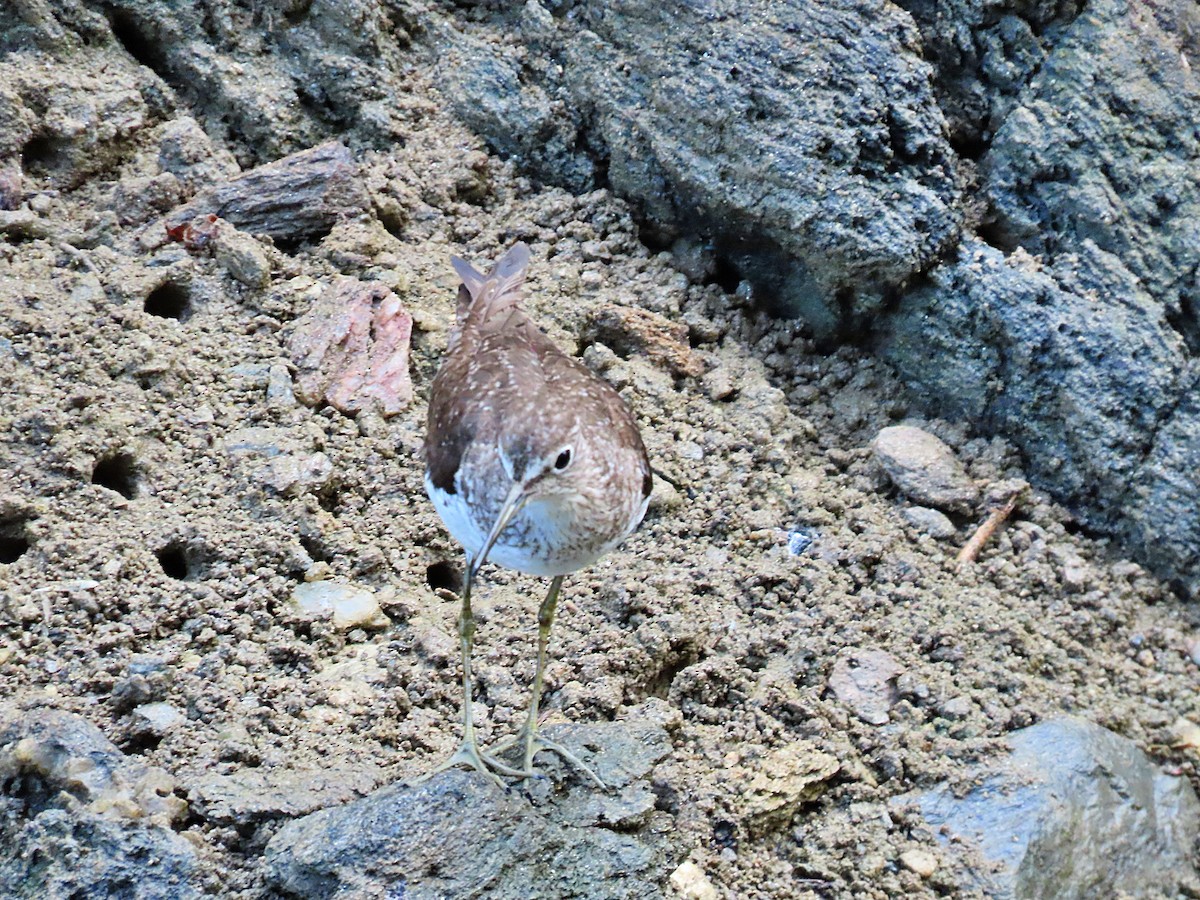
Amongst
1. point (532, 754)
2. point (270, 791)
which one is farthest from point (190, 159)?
point (532, 754)

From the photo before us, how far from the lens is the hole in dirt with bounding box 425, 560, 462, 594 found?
5176 millimetres

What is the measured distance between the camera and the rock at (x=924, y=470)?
5.77 meters

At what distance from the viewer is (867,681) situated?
197 inches

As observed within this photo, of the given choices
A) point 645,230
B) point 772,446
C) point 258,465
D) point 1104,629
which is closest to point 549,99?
point 645,230

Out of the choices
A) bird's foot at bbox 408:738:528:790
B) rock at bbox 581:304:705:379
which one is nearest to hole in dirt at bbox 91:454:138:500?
bird's foot at bbox 408:738:528:790

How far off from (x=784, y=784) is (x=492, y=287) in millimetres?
2311

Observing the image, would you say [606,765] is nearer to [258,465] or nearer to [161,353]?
[258,465]

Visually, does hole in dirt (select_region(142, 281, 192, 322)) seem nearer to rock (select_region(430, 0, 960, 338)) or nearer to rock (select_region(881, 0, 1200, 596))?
rock (select_region(430, 0, 960, 338))

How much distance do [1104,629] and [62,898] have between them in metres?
4.35

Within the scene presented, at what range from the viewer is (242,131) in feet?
20.8

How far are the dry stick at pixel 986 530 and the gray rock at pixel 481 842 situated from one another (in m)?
2.18

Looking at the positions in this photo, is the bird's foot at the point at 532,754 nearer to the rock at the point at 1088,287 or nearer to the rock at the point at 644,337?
the rock at the point at 644,337

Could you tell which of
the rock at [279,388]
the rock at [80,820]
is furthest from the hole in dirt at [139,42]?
the rock at [80,820]

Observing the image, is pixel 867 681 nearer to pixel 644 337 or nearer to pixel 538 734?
pixel 538 734
